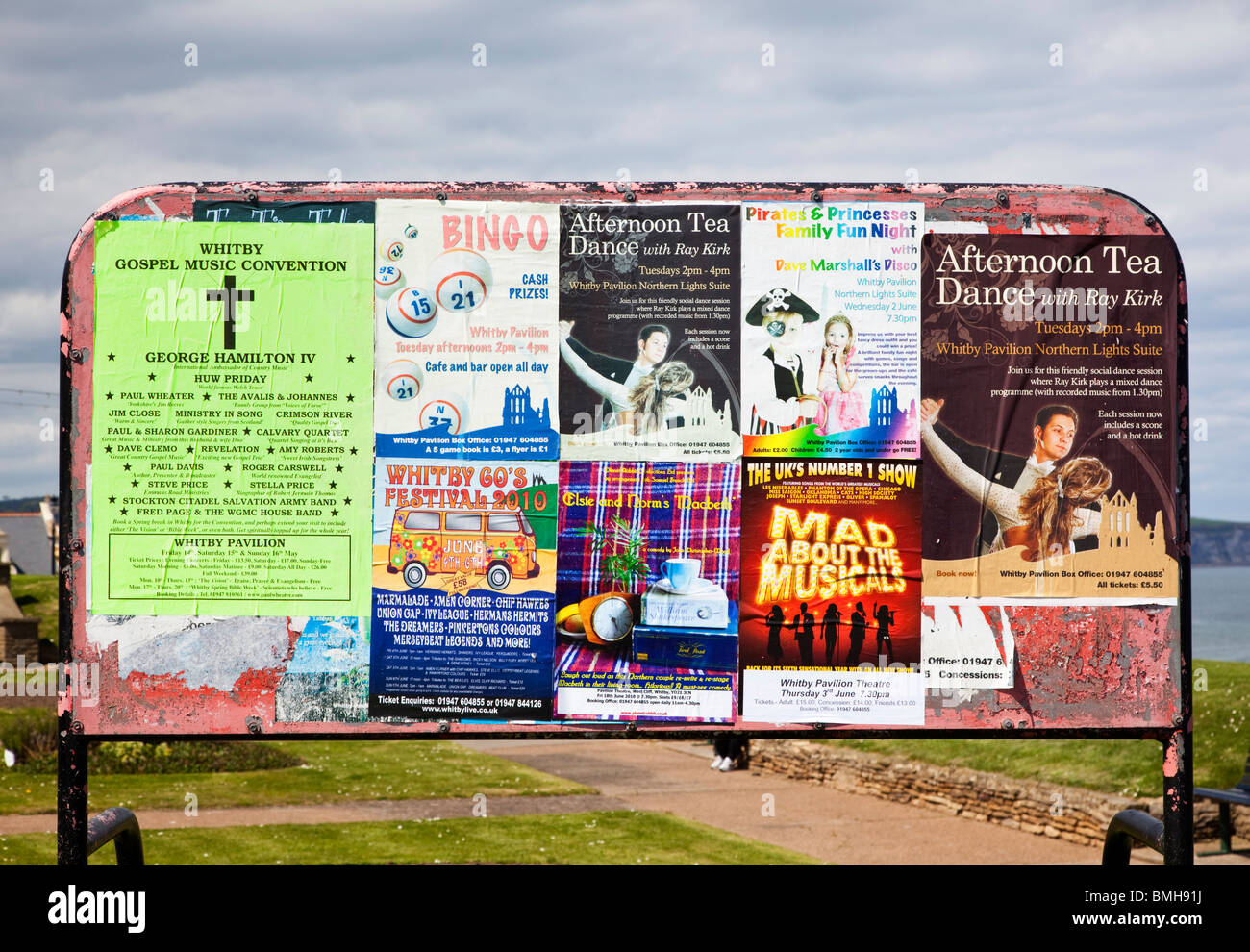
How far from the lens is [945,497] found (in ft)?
12.5

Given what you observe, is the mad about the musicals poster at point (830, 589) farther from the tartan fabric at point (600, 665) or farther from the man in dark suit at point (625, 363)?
the man in dark suit at point (625, 363)

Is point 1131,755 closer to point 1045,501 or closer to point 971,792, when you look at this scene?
point 971,792

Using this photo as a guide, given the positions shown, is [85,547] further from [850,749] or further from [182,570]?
[850,749]

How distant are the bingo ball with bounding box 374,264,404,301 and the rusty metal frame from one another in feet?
0.81

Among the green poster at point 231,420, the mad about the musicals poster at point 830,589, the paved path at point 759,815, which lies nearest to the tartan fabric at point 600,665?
the mad about the musicals poster at point 830,589

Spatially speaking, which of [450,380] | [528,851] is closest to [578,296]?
[450,380]

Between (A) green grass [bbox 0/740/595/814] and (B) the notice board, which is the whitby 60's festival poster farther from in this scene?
(A) green grass [bbox 0/740/595/814]

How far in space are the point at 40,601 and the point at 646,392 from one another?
3094 centimetres

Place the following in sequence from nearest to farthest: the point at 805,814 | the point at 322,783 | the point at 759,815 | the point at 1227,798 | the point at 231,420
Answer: the point at 231,420
the point at 1227,798
the point at 759,815
the point at 805,814
the point at 322,783

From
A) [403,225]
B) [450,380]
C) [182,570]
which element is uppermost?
[403,225]

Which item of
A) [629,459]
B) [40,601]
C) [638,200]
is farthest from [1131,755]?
[40,601]

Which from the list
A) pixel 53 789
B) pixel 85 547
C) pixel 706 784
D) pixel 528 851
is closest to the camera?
pixel 85 547

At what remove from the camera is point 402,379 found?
12.4 feet
